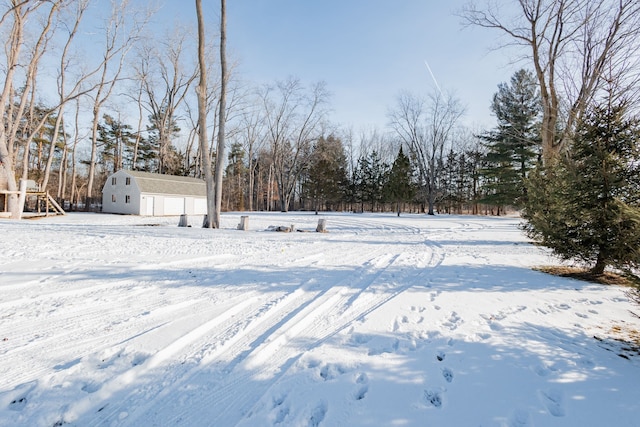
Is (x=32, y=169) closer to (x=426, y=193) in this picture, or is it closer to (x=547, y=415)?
(x=547, y=415)

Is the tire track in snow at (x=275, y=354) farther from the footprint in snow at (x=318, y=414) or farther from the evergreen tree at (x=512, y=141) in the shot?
the evergreen tree at (x=512, y=141)

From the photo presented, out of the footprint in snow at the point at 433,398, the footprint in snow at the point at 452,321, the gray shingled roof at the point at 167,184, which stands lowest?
the footprint in snow at the point at 433,398

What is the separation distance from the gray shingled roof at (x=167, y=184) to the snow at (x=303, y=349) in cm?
2346

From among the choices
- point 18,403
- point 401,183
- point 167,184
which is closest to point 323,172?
point 401,183

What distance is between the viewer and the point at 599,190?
17.3 feet

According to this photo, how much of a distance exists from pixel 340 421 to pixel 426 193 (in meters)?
39.4

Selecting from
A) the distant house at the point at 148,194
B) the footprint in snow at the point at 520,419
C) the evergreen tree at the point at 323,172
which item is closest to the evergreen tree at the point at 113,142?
the distant house at the point at 148,194

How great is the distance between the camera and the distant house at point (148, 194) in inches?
999

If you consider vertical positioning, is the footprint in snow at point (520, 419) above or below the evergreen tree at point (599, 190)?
below

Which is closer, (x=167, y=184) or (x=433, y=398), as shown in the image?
(x=433, y=398)

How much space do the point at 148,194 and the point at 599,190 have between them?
1155 inches

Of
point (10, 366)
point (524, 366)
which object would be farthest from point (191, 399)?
point (524, 366)

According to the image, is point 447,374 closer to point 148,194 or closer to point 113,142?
point 148,194

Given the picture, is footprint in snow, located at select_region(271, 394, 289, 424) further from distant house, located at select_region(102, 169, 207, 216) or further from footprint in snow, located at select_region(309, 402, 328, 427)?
distant house, located at select_region(102, 169, 207, 216)
